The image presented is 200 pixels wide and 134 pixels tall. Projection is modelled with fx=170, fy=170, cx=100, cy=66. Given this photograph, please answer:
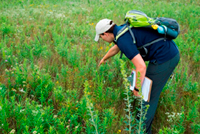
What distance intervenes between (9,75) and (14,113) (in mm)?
1312

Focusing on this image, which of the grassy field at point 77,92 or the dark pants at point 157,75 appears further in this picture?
the dark pants at point 157,75

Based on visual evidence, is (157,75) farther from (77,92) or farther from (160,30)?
(77,92)

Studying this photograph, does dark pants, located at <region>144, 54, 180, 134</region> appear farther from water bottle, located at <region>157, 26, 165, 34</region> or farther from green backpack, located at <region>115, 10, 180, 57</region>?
water bottle, located at <region>157, 26, 165, 34</region>

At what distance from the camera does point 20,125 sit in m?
2.42

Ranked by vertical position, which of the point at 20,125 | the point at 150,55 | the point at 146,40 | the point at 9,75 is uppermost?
the point at 146,40

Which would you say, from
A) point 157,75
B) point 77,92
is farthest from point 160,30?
point 77,92

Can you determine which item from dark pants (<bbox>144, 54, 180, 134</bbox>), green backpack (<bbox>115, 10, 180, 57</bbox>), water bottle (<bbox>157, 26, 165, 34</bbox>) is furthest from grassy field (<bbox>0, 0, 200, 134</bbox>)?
water bottle (<bbox>157, 26, 165, 34</bbox>)

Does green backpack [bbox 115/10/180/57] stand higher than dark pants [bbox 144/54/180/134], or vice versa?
green backpack [bbox 115/10/180/57]

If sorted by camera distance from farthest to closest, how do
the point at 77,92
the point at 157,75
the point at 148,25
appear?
1. the point at 77,92
2. the point at 157,75
3. the point at 148,25

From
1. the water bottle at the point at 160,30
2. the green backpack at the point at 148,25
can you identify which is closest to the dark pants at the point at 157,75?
the green backpack at the point at 148,25

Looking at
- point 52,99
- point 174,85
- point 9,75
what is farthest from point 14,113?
point 174,85

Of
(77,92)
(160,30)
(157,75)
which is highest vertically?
(160,30)

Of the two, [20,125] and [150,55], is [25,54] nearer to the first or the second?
[20,125]

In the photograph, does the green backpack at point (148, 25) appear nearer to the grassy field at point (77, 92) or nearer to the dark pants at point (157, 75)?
the dark pants at point (157, 75)
